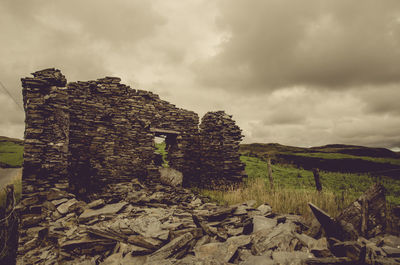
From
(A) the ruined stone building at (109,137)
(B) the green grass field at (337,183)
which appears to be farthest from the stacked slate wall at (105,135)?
(B) the green grass field at (337,183)

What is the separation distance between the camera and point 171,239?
4.21 metres

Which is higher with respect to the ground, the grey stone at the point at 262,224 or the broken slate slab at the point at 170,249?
the grey stone at the point at 262,224

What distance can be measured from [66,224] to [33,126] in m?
3.34

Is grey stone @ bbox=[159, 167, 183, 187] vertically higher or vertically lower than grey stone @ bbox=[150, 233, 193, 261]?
higher

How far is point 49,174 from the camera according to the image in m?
6.05

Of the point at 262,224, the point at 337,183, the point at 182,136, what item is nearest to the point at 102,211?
the point at 262,224

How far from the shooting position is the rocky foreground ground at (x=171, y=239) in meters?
3.37

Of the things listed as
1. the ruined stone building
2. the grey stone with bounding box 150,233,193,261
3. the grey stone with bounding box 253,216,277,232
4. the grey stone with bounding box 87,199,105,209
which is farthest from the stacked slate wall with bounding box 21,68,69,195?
the grey stone with bounding box 253,216,277,232

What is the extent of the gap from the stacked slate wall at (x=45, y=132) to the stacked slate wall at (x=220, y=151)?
686 cm

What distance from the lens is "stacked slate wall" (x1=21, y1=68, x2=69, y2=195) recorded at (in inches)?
232

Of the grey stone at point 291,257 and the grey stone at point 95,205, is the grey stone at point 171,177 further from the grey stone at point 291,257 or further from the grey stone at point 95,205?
the grey stone at point 291,257

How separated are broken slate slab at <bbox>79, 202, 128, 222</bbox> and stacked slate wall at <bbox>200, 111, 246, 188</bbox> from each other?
5674mm

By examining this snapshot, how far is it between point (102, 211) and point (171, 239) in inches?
99.4

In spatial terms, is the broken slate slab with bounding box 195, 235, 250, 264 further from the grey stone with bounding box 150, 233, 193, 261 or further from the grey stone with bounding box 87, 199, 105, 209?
the grey stone with bounding box 87, 199, 105, 209
